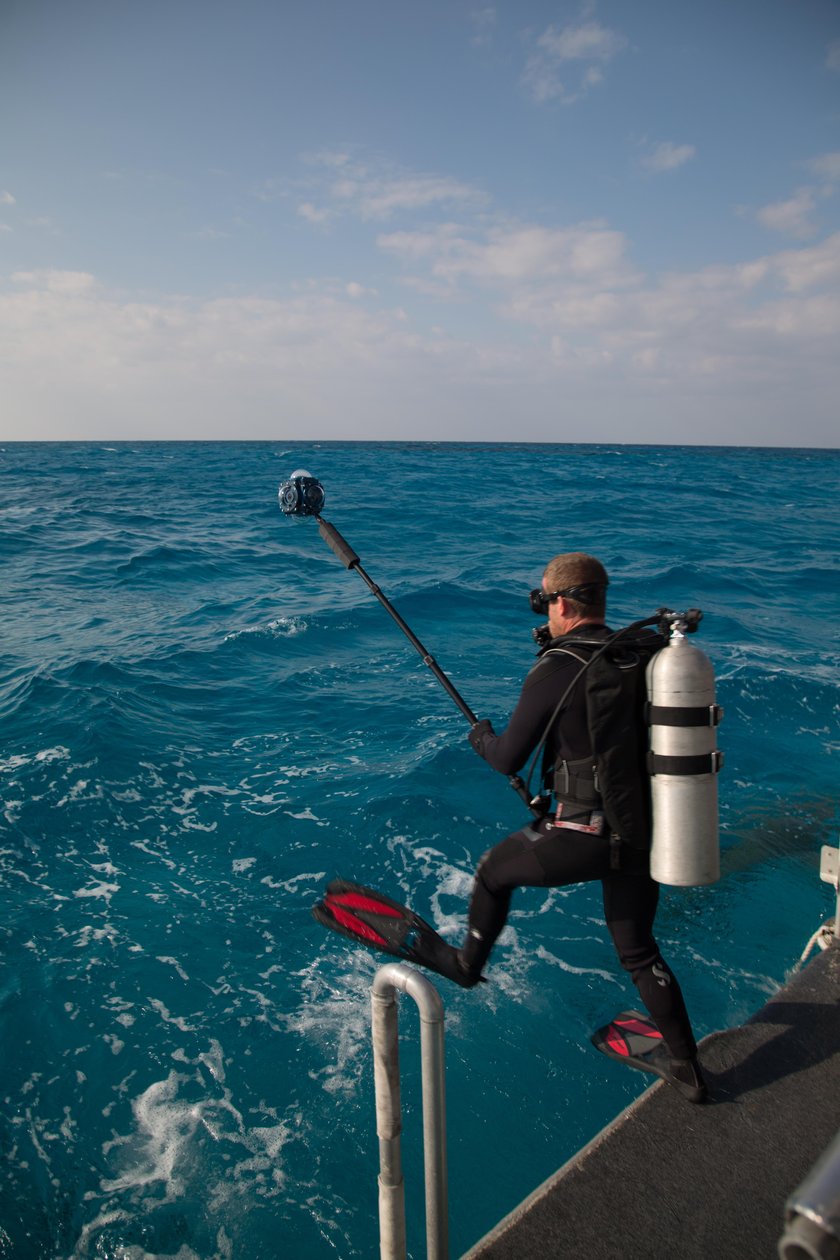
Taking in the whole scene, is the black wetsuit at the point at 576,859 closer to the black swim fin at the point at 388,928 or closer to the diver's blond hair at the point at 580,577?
the diver's blond hair at the point at 580,577

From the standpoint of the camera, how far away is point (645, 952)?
3.12 meters

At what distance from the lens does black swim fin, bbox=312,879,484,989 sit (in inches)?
140

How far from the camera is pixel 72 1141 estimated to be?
398 cm

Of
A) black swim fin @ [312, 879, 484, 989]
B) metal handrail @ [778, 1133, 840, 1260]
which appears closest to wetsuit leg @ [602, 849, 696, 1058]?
black swim fin @ [312, 879, 484, 989]

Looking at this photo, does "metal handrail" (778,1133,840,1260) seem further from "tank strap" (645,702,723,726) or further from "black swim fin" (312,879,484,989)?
"black swim fin" (312,879,484,989)

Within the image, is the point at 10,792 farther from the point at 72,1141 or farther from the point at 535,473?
the point at 535,473

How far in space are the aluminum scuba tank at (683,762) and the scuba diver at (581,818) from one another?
103mm

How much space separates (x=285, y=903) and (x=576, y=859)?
3.67 meters

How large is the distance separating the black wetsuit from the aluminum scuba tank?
8.9 inches

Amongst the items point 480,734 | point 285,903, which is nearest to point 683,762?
point 480,734

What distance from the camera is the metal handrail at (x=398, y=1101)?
85.7 inches

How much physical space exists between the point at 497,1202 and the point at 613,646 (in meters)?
2.84

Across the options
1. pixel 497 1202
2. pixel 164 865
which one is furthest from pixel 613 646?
pixel 164 865

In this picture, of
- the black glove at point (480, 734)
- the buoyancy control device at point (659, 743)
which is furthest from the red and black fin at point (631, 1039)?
the black glove at point (480, 734)
